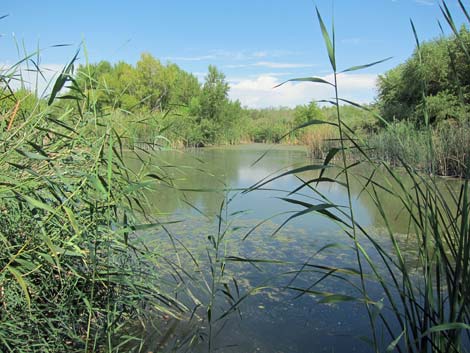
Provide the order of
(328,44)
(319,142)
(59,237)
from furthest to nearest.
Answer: (319,142), (59,237), (328,44)

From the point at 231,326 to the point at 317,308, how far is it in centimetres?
53

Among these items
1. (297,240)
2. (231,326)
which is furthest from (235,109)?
(231,326)

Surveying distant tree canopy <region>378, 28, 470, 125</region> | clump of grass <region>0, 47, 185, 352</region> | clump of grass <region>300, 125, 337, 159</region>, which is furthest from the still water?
distant tree canopy <region>378, 28, 470, 125</region>

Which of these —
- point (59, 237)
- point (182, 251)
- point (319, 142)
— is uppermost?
point (319, 142)

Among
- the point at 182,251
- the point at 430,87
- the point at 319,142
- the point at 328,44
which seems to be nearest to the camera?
the point at 328,44

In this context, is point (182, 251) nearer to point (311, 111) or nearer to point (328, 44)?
point (328, 44)

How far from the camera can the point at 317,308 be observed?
234 cm

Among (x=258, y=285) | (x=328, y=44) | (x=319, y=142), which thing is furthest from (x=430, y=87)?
(x=328, y=44)

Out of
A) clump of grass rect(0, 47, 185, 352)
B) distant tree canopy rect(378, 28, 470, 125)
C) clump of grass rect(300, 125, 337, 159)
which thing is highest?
distant tree canopy rect(378, 28, 470, 125)

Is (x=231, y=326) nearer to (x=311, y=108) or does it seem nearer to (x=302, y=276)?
(x=302, y=276)

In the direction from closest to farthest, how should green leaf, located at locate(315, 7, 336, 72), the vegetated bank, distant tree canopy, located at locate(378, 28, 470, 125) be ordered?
1. green leaf, located at locate(315, 7, 336, 72)
2. the vegetated bank
3. distant tree canopy, located at locate(378, 28, 470, 125)

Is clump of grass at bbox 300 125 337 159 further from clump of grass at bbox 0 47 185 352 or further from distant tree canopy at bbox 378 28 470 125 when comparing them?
clump of grass at bbox 0 47 185 352

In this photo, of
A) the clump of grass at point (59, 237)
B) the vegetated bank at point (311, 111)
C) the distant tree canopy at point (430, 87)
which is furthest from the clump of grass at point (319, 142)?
the clump of grass at point (59, 237)

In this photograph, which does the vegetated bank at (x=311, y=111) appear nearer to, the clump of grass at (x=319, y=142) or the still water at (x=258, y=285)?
the clump of grass at (x=319, y=142)
